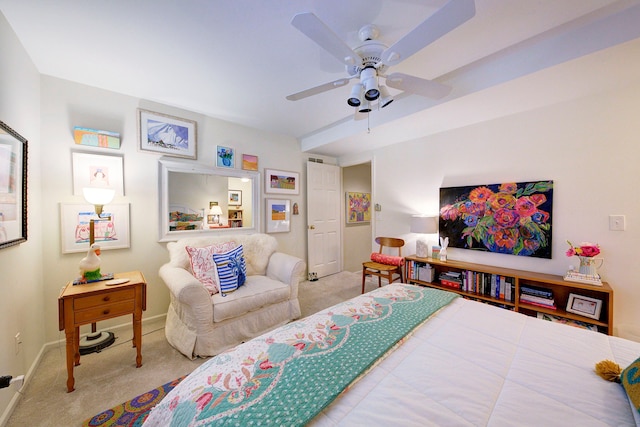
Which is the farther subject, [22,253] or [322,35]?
[22,253]

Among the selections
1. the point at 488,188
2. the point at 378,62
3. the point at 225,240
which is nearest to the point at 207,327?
the point at 225,240

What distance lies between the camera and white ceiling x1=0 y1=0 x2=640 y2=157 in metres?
1.38

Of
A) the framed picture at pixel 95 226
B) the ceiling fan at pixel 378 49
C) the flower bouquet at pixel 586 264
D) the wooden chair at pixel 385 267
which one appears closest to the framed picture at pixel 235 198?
the framed picture at pixel 95 226

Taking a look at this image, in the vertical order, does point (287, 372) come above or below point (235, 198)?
below

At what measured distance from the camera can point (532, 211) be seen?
234 cm

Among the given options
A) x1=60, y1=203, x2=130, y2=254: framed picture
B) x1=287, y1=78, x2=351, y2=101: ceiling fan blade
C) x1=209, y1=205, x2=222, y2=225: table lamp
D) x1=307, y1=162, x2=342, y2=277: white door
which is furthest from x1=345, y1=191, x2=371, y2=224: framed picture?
x1=60, y1=203, x2=130, y2=254: framed picture

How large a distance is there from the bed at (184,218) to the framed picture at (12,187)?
Result: 1113mm

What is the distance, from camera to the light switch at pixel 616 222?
76.7 inches

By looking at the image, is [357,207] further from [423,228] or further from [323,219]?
Answer: [423,228]

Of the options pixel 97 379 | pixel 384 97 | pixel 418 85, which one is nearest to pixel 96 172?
pixel 97 379

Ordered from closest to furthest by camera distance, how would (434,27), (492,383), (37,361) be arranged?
(492,383), (434,27), (37,361)

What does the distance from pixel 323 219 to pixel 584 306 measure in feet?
10.4

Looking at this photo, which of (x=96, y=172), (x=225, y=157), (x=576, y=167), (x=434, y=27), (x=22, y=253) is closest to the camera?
(x=434, y=27)

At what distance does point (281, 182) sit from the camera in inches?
143
